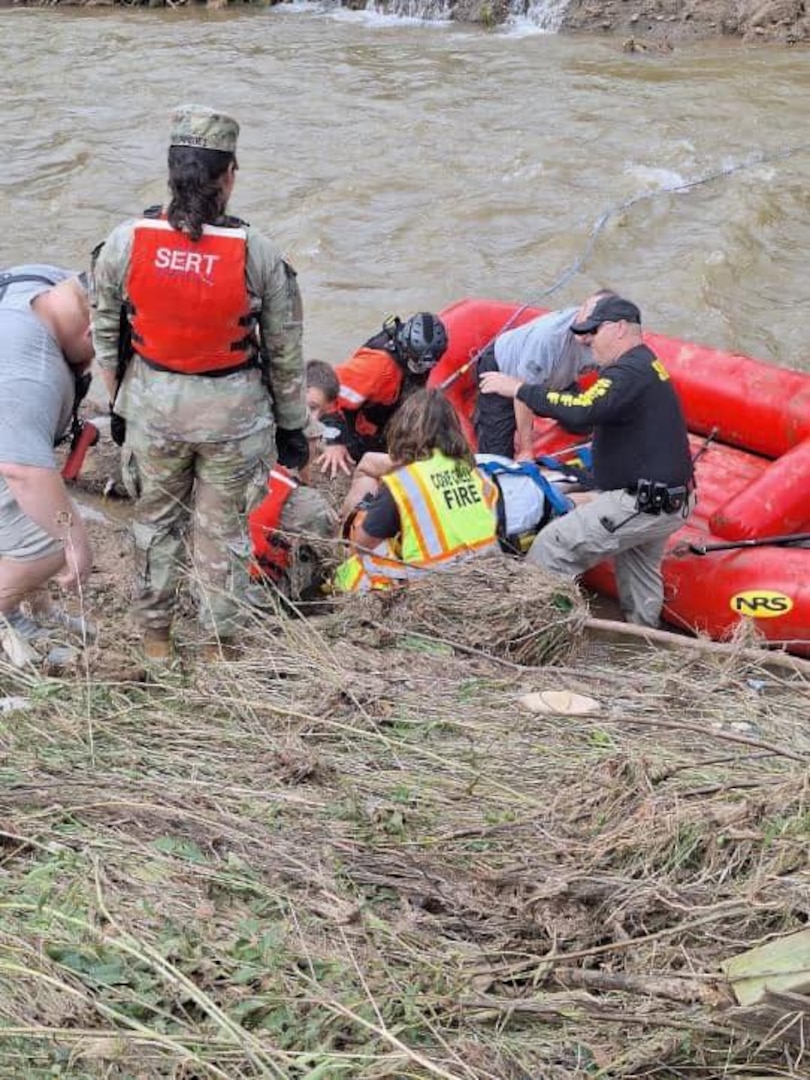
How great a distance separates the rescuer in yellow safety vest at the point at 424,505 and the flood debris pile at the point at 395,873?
1038 millimetres

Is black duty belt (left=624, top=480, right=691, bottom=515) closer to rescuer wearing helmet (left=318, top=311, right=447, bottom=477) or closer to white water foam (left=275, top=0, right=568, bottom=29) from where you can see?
rescuer wearing helmet (left=318, top=311, right=447, bottom=477)

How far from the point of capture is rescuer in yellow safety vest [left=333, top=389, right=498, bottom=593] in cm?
428

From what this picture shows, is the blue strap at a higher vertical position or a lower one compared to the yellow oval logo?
higher

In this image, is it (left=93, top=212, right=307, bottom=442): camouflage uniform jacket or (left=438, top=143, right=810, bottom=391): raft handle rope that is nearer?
(left=93, top=212, right=307, bottom=442): camouflage uniform jacket

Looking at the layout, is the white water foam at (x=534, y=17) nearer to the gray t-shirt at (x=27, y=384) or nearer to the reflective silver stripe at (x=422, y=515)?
the reflective silver stripe at (x=422, y=515)

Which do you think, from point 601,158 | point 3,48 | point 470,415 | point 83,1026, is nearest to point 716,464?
point 470,415

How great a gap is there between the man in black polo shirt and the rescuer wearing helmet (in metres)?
0.85

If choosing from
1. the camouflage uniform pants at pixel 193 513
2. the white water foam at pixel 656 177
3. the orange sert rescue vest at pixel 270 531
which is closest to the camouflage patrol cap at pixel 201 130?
the camouflage uniform pants at pixel 193 513

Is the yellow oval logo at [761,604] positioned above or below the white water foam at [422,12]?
below

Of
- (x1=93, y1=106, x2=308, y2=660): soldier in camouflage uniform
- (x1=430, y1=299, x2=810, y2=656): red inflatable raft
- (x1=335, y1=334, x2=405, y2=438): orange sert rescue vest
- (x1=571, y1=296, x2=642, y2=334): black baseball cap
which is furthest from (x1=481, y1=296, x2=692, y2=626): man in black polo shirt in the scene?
(x1=93, y1=106, x2=308, y2=660): soldier in camouflage uniform

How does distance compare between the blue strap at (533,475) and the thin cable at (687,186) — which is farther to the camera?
the thin cable at (687,186)

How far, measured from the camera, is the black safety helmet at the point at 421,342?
18.8ft

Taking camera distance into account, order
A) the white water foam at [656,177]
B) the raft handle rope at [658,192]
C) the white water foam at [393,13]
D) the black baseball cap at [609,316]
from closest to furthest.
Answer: the black baseball cap at [609,316]
the raft handle rope at [658,192]
the white water foam at [656,177]
the white water foam at [393,13]

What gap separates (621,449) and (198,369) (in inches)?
74.0
